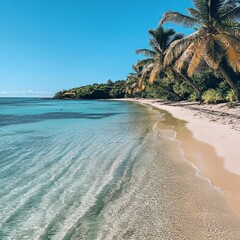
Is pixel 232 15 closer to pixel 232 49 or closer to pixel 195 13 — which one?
pixel 195 13

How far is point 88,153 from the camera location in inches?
370

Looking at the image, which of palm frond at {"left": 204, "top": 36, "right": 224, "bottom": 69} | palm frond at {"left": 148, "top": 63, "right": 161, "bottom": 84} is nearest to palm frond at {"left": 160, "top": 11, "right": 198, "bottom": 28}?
palm frond at {"left": 204, "top": 36, "right": 224, "bottom": 69}

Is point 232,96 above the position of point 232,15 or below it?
below

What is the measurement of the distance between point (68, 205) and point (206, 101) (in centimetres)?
2770

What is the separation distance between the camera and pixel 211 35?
1912 centimetres

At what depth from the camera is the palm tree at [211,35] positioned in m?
18.1

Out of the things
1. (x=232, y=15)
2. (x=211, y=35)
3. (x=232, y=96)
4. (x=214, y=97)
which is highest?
(x=232, y=15)

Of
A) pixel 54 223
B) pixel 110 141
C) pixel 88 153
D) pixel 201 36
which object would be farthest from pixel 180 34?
pixel 54 223

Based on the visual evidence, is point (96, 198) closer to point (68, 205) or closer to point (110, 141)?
point (68, 205)

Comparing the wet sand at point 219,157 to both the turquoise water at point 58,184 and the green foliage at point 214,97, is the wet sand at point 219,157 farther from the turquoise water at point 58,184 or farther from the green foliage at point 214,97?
the green foliage at point 214,97

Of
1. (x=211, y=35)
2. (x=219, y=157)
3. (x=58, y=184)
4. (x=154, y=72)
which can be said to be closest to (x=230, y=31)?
(x=211, y=35)

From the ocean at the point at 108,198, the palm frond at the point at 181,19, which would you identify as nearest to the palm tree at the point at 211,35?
the palm frond at the point at 181,19

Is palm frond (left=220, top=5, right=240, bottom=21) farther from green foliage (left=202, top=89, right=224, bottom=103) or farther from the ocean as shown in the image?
the ocean

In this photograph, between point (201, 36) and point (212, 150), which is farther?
point (201, 36)
